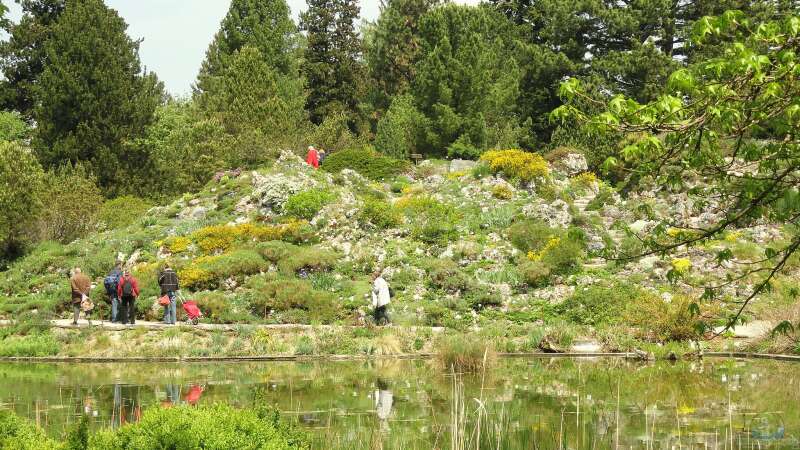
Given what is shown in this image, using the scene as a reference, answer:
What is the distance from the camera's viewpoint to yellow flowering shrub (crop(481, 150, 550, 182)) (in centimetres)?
3075

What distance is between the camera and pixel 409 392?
12.6 metres

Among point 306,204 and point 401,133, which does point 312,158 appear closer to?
point 306,204

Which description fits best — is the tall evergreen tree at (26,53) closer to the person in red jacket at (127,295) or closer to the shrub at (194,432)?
the person in red jacket at (127,295)

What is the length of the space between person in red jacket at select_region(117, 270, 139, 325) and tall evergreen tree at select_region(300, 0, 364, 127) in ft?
120

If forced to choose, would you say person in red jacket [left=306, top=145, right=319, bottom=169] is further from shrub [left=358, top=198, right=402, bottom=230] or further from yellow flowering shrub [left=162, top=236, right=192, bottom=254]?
yellow flowering shrub [left=162, top=236, right=192, bottom=254]

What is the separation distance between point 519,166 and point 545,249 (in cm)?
730

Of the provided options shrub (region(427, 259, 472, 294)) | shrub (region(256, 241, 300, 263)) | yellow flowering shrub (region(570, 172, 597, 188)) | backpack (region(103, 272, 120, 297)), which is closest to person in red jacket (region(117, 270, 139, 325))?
backpack (region(103, 272, 120, 297))

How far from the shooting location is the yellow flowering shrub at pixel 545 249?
2378cm

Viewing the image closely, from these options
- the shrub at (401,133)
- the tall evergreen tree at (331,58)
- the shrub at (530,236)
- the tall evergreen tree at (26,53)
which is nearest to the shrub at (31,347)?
the shrub at (530,236)

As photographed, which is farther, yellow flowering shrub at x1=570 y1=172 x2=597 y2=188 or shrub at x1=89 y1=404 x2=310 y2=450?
yellow flowering shrub at x1=570 y1=172 x2=597 y2=188

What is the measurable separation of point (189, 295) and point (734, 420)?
52.7 ft

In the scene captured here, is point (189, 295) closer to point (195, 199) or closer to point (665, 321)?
point (195, 199)

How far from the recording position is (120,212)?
33812 millimetres

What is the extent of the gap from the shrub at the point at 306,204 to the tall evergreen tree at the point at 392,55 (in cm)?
2456
